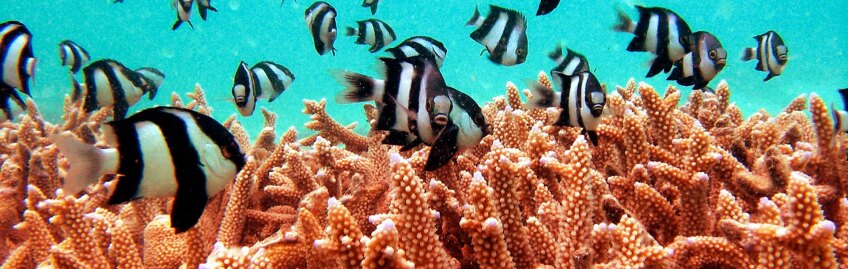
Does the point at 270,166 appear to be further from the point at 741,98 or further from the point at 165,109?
the point at 741,98

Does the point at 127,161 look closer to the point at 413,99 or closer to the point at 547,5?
the point at 413,99

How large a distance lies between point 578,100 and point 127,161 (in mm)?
2242

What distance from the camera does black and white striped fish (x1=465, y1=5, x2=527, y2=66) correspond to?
4699 mm

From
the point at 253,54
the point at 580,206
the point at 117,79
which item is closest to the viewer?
the point at 580,206

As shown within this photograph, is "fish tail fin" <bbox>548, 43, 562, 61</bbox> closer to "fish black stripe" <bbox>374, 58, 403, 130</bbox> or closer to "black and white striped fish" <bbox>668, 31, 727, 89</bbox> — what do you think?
"black and white striped fish" <bbox>668, 31, 727, 89</bbox>

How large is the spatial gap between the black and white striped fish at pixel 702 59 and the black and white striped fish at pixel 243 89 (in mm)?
3682

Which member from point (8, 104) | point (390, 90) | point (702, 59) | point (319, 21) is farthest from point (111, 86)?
point (702, 59)

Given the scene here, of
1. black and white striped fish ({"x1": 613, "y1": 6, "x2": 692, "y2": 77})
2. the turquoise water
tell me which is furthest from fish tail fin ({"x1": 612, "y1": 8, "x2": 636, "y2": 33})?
the turquoise water

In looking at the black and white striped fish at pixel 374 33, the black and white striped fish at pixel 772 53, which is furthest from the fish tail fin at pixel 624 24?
the black and white striped fish at pixel 374 33

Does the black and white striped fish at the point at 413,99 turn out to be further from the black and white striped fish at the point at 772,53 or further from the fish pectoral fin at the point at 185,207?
the black and white striped fish at the point at 772,53

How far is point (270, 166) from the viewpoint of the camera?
343 cm

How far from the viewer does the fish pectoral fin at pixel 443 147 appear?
2148mm

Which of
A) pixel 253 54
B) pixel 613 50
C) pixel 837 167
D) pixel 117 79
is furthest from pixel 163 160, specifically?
pixel 253 54

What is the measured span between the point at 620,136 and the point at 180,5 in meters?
5.35
